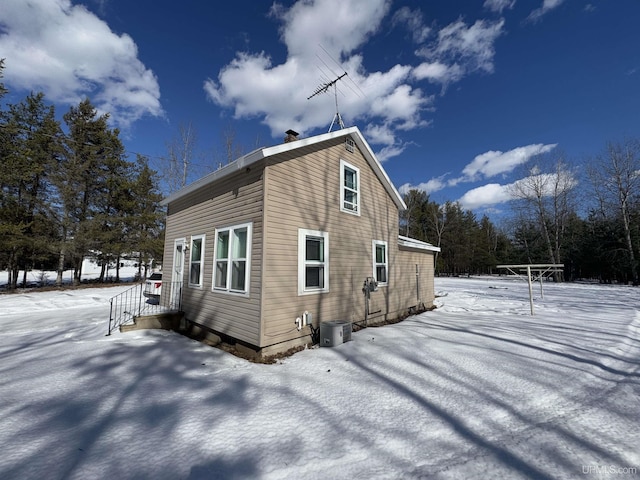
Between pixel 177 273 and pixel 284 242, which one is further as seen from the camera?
pixel 177 273

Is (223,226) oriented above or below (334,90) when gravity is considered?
below

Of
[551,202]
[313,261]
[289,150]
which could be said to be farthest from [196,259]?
[551,202]

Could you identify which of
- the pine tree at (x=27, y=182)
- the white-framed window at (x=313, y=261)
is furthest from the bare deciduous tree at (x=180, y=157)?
the white-framed window at (x=313, y=261)

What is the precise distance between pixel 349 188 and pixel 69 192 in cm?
1938

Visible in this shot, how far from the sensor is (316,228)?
6895mm

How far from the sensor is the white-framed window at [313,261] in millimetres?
6402

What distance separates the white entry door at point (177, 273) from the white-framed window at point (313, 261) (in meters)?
4.48

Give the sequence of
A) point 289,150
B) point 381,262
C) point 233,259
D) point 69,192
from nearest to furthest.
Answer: point 289,150 < point 233,259 < point 381,262 < point 69,192

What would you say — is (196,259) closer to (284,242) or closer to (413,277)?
(284,242)

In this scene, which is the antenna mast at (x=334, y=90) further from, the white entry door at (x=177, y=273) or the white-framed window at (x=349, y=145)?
the white entry door at (x=177, y=273)

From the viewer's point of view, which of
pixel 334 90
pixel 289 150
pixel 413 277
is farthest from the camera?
pixel 413 277

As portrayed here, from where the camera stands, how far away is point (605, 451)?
106 inches

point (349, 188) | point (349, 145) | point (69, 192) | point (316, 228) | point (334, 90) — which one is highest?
point (334, 90)

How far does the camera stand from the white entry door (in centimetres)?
868
